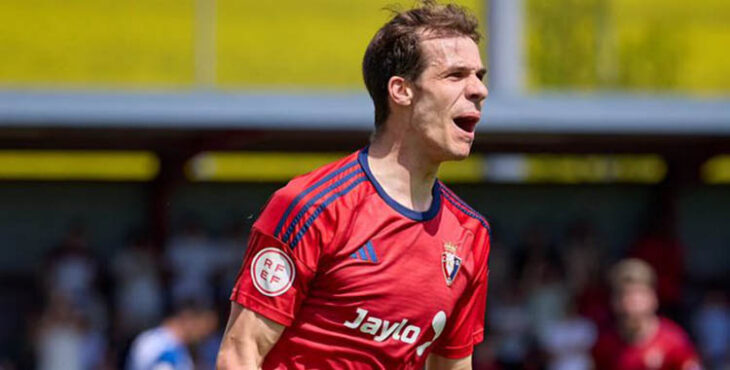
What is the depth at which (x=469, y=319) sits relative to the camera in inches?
169

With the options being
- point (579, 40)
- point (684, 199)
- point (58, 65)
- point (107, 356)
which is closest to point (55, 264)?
point (107, 356)

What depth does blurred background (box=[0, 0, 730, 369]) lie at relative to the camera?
1237 centimetres

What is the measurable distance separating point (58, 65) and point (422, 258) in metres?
14.1

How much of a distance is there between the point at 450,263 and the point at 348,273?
0.36 m

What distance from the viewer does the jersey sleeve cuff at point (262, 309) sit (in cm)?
383

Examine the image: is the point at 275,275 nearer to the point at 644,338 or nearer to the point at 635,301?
the point at 635,301

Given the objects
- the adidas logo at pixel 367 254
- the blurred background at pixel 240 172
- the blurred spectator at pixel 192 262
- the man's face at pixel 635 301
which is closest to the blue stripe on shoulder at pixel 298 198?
the adidas logo at pixel 367 254

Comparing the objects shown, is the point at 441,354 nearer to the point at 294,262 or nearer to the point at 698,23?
the point at 294,262

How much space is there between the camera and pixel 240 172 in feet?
60.5

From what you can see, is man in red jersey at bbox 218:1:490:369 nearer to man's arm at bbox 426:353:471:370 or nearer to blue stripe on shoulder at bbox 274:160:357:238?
blue stripe on shoulder at bbox 274:160:357:238

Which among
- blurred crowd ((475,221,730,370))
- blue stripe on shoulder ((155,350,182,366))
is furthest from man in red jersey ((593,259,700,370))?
blurred crowd ((475,221,730,370))

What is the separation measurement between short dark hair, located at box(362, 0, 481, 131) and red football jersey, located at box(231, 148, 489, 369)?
0.75 ft

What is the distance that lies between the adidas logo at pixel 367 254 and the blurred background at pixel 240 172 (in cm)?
676

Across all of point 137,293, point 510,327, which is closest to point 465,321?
point 137,293
